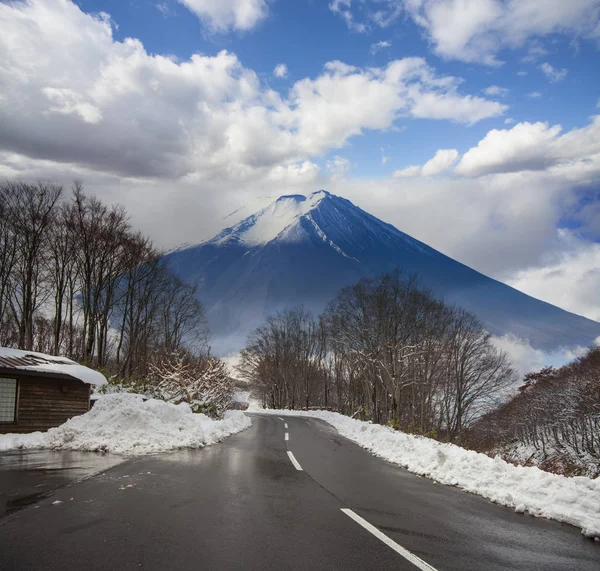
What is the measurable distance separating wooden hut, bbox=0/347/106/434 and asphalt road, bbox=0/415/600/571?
9744 millimetres

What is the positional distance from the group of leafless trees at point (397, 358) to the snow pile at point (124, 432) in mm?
11296

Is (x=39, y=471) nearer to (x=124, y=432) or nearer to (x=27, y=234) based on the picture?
(x=124, y=432)

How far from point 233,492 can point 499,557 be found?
420 centimetres

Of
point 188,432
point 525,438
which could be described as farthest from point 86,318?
point 525,438

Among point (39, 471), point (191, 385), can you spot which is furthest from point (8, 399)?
point (39, 471)

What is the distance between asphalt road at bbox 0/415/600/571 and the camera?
4.27 m

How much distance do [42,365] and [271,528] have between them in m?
16.1

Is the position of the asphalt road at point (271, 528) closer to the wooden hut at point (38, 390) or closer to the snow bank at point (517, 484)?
the snow bank at point (517, 484)

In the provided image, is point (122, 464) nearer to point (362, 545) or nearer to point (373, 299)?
point (362, 545)

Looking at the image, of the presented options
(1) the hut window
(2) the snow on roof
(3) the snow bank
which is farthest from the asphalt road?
(2) the snow on roof

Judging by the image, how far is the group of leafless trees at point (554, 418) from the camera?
96.4 feet

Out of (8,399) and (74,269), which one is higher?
(74,269)

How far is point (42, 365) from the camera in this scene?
18016 millimetres

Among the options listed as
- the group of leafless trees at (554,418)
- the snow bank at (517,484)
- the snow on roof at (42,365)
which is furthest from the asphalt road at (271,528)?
the group of leafless trees at (554,418)
